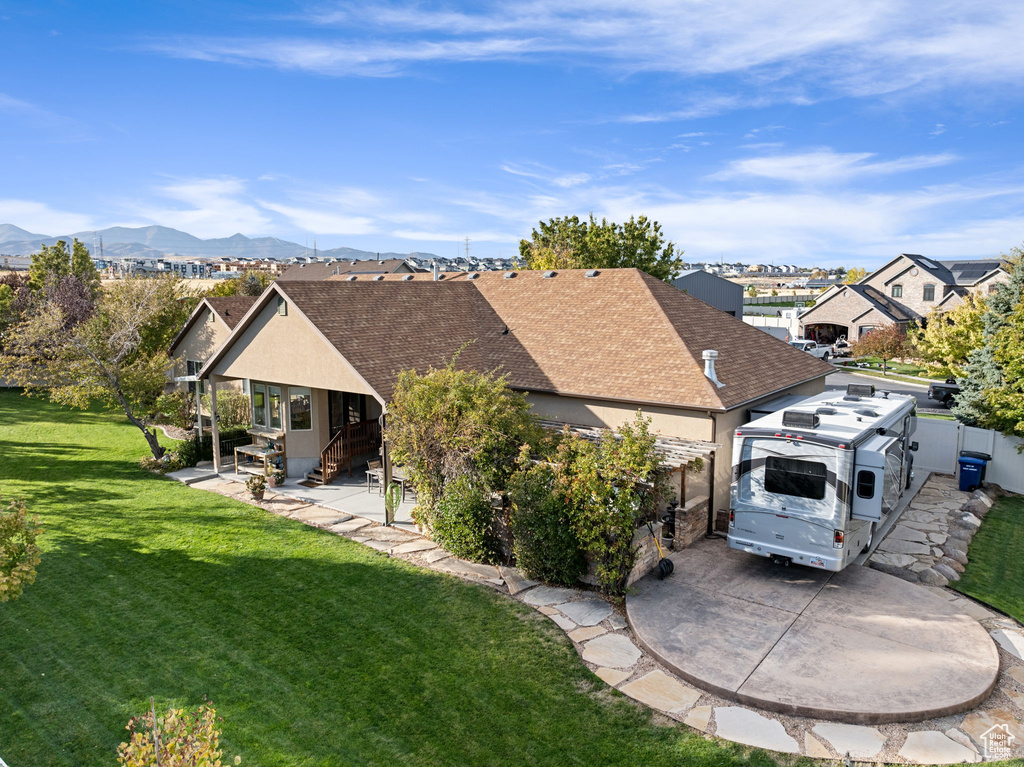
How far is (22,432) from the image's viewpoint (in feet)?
86.5

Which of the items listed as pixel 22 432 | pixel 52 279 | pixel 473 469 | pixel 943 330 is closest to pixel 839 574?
pixel 473 469

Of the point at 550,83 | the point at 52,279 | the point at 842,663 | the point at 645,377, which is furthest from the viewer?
the point at 52,279

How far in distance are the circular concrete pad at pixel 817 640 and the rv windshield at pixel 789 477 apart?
5.04ft

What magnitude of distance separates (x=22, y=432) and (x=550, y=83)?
25271 millimetres

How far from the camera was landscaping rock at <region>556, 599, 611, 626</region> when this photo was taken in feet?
35.3

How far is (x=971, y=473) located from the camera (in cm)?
1797

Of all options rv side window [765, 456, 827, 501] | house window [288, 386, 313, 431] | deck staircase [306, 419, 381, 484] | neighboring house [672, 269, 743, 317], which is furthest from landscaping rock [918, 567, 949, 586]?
neighboring house [672, 269, 743, 317]

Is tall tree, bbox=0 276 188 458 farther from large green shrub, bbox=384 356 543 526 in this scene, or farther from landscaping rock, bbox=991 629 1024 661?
landscaping rock, bbox=991 629 1024 661

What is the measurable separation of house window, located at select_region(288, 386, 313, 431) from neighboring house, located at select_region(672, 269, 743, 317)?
28.0 meters

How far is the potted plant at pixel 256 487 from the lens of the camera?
1716cm

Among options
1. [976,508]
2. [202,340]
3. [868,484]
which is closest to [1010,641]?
[868,484]

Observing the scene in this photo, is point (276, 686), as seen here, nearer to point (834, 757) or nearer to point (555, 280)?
point (834, 757)

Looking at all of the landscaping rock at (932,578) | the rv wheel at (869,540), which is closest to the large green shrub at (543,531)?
the rv wheel at (869,540)

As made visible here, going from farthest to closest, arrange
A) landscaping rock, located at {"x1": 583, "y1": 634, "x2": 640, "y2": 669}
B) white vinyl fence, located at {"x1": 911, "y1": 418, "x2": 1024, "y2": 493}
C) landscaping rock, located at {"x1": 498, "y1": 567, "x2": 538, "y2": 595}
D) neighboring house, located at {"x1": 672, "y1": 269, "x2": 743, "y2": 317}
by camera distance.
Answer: neighboring house, located at {"x1": 672, "y1": 269, "x2": 743, "y2": 317}
white vinyl fence, located at {"x1": 911, "y1": 418, "x2": 1024, "y2": 493}
landscaping rock, located at {"x1": 498, "y1": 567, "x2": 538, "y2": 595}
landscaping rock, located at {"x1": 583, "y1": 634, "x2": 640, "y2": 669}
